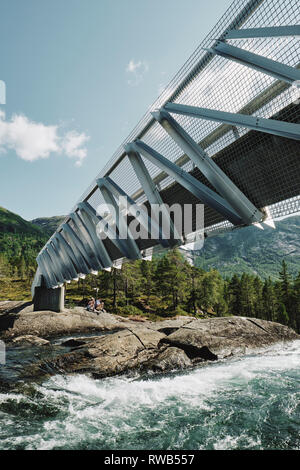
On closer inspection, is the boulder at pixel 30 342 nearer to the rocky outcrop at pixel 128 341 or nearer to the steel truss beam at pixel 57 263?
the rocky outcrop at pixel 128 341

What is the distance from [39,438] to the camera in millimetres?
6992

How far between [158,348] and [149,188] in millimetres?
11638

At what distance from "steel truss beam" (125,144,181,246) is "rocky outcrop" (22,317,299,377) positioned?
856 centimetres

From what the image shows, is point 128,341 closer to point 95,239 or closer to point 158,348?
point 158,348

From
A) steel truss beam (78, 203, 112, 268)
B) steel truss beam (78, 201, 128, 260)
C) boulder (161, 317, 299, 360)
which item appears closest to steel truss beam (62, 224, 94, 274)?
steel truss beam (78, 203, 112, 268)

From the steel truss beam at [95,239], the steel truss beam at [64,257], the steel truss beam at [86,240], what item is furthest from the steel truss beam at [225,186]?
the steel truss beam at [64,257]

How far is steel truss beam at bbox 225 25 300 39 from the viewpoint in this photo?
403 centimetres

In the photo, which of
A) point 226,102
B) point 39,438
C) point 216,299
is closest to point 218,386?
point 39,438

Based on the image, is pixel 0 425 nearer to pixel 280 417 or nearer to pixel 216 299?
pixel 280 417

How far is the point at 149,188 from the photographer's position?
8.23 metres

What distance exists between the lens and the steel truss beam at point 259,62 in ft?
13.3

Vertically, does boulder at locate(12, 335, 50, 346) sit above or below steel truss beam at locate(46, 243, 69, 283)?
below

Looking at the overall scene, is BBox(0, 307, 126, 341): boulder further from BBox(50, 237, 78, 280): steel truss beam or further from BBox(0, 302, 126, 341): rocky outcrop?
BBox(50, 237, 78, 280): steel truss beam
